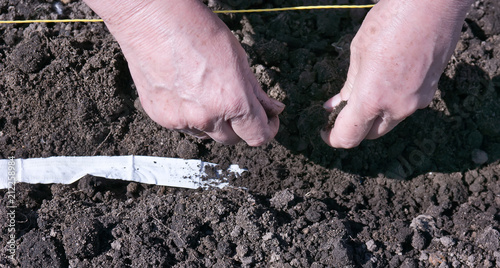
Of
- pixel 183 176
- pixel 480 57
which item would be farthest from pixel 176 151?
pixel 480 57

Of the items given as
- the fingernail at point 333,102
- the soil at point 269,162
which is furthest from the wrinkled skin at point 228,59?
the soil at point 269,162

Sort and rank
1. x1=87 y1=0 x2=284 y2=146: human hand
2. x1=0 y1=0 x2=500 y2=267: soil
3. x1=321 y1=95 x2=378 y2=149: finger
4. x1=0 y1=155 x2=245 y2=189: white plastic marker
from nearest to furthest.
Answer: x1=87 y1=0 x2=284 y2=146: human hand → x1=321 y1=95 x2=378 y2=149: finger → x1=0 y1=0 x2=500 y2=267: soil → x1=0 y1=155 x2=245 y2=189: white plastic marker

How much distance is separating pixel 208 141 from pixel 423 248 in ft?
3.64

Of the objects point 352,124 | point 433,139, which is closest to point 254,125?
point 352,124

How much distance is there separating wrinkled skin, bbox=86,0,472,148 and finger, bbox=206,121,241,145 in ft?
0.06

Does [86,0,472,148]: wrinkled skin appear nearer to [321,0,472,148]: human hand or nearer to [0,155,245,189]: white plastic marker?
[321,0,472,148]: human hand

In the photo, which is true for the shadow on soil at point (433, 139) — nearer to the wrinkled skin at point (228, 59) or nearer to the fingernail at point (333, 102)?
the fingernail at point (333, 102)

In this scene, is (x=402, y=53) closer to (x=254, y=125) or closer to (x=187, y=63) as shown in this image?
(x=254, y=125)

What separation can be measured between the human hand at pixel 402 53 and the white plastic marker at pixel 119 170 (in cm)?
82

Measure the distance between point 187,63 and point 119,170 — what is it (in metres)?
0.91

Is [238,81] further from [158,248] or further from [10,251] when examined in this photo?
[10,251]

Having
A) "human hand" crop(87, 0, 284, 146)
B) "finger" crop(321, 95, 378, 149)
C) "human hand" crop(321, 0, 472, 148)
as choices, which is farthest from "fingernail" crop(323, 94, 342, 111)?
"human hand" crop(87, 0, 284, 146)

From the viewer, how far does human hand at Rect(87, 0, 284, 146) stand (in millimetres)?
1516

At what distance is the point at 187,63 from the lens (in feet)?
4.96
